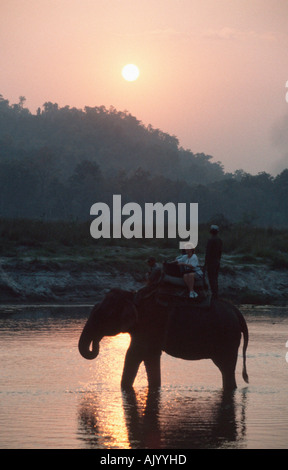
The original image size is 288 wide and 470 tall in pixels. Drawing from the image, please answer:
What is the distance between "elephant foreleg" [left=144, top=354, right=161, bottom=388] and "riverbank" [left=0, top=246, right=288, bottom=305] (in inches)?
656

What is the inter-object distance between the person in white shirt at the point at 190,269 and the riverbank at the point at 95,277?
1699 cm

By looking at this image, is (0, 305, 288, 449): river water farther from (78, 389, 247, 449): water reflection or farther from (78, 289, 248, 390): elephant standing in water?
(78, 289, 248, 390): elephant standing in water

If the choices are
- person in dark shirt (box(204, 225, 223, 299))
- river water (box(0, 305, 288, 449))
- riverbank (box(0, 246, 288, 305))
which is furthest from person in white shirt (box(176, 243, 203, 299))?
riverbank (box(0, 246, 288, 305))

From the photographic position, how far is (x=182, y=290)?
13.2 metres

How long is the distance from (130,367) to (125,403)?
1055 millimetres

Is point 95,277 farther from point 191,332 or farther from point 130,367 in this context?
point 191,332

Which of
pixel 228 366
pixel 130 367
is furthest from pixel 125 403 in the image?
pixel 228 366

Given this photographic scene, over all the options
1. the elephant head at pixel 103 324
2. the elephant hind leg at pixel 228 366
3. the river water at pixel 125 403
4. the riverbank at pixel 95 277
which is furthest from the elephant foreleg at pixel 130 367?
the riverbank at pixel 95 277

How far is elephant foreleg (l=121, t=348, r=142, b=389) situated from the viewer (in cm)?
1330

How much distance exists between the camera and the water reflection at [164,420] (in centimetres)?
1007

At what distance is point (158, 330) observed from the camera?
13.1 metres

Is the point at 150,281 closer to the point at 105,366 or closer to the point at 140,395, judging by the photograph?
the point at 140,395

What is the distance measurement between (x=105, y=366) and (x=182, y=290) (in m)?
3.32

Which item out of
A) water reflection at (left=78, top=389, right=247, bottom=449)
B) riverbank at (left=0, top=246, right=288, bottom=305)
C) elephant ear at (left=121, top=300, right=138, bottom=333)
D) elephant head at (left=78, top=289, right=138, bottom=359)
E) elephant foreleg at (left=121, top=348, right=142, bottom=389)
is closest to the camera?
water reflection at (left=78, top=389, right=247, bottom=449)
